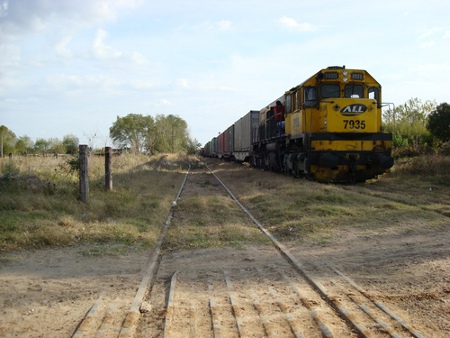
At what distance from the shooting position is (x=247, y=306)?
14.0 ft

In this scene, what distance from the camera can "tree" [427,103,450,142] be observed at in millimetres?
27312

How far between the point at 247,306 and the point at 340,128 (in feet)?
40.4

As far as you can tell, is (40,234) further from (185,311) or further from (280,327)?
(280,327)

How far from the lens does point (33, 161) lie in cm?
1661

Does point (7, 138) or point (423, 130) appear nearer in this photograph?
point (423, 130)

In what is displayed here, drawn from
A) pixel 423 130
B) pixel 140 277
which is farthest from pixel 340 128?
pixel 423 130

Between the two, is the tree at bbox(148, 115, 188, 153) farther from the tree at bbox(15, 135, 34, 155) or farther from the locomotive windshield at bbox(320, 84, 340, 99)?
the locomotive windshield at bbox(320, 84, 340, 99)

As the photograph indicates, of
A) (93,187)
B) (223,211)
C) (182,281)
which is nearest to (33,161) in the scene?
(93,187)

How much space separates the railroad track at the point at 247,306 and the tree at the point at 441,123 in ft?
82.9

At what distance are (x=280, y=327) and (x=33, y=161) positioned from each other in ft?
49.5

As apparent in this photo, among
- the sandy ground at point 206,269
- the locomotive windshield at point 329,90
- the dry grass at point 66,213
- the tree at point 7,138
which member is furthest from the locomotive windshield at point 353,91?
the tree at point 7,138

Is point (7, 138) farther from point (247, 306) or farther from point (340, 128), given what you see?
point (247, 306)

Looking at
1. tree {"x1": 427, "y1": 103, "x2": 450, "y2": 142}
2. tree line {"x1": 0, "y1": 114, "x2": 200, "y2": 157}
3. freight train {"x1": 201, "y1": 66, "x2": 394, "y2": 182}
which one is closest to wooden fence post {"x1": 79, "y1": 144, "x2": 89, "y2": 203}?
freight train {"x1": 201, "y1": 66, "x2": 394, "y2": 182}

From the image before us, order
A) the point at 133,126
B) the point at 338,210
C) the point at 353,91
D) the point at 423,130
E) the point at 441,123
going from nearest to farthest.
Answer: the point at 338,210 → the point at 353,91 → the point at 441,123 → the point at 423,130 → the point at 133,126
